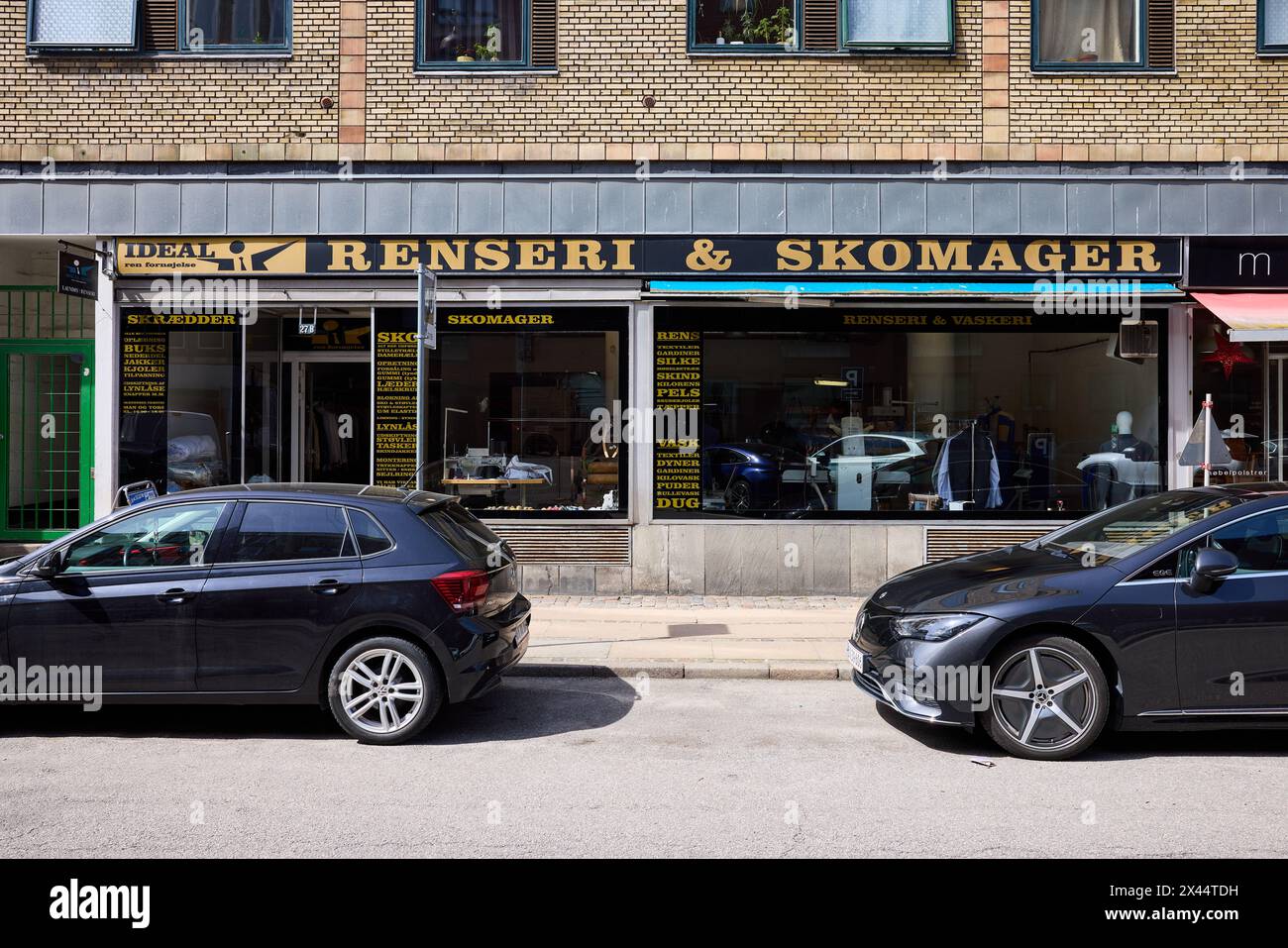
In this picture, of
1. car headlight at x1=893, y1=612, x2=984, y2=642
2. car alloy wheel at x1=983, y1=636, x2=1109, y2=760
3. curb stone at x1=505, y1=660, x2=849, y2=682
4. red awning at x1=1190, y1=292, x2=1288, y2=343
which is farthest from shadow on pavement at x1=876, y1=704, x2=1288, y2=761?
red awning at x1=1190, y1=292, x2=1288, y2=343

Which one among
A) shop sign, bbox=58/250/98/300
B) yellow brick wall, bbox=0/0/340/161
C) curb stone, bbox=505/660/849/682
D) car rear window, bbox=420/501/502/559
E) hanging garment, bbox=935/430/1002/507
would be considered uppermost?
yellow brick wall, bbox=0/0/340/161

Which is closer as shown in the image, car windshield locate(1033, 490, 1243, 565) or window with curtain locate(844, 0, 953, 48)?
car windshield locate(1033, 490, 1243, 565)

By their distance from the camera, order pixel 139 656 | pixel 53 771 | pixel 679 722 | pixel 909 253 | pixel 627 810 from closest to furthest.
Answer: pixel 627 810, pixel 53 771, pixel 139 656, pixel 679 722, pixel 909 253

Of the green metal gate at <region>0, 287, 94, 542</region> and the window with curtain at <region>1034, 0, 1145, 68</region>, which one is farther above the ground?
the window with curtain at <region>1034, 0, 1145, 68</region>

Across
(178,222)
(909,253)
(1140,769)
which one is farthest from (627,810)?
(178,222)

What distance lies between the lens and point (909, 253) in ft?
38.9

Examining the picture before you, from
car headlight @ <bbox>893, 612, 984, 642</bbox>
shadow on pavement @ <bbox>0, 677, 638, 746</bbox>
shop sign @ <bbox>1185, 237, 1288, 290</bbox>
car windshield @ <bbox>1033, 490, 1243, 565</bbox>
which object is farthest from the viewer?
shop sign @ <bbox>1185, 237, 1288, 290</bbox>

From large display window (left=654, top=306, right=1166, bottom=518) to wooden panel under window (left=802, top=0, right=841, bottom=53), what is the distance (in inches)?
119

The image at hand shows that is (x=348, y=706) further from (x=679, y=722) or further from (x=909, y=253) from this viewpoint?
(x=909, y=253)

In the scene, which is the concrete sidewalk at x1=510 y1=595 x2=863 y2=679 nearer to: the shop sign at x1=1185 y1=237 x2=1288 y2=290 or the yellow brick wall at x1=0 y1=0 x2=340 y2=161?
the shop sign at x1=1185 y1=237 x2=1288 y2=290

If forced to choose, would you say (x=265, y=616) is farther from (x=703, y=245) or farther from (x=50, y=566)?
(x=703, y=245)

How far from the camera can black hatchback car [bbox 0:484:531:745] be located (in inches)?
251

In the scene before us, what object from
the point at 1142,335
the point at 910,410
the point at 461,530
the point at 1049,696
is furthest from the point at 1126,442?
the point at 461,530

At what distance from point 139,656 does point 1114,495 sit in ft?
34.1
